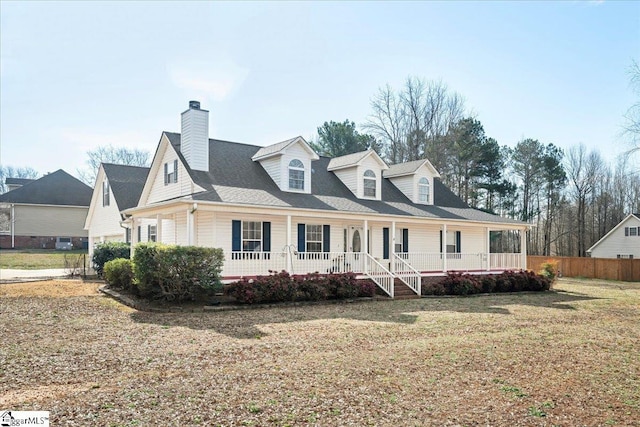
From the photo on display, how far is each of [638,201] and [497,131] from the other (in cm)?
1948

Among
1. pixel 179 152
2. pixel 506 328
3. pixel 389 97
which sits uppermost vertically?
pixel 389 97

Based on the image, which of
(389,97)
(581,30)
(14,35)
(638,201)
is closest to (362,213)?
(581,30)

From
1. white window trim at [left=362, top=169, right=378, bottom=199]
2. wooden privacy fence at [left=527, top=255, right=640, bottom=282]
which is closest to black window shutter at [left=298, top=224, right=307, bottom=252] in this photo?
white window trim at [left=362, top=169, right=378, bottom=199]

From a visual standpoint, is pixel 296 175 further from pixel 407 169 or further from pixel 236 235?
pixel 407 169

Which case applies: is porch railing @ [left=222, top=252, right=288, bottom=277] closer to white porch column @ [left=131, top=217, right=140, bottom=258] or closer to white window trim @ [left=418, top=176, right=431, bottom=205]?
white porch column @ [left=131, top=217, right=140, bottom=258]

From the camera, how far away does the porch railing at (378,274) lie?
18.5 meters

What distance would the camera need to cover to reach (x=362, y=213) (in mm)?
19734

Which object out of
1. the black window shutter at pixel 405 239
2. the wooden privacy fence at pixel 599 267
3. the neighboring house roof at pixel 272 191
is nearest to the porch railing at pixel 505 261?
the neighboring house roof at pixel 272 191

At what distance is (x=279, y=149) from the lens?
20328mm

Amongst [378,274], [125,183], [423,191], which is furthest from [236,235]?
[125,183]

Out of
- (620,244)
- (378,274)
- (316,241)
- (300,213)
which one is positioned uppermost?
(300,213)

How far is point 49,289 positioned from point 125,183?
11.2m

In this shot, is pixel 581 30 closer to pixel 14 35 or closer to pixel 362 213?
pixel 362 213

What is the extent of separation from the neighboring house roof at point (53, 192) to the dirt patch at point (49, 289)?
25.5 m
